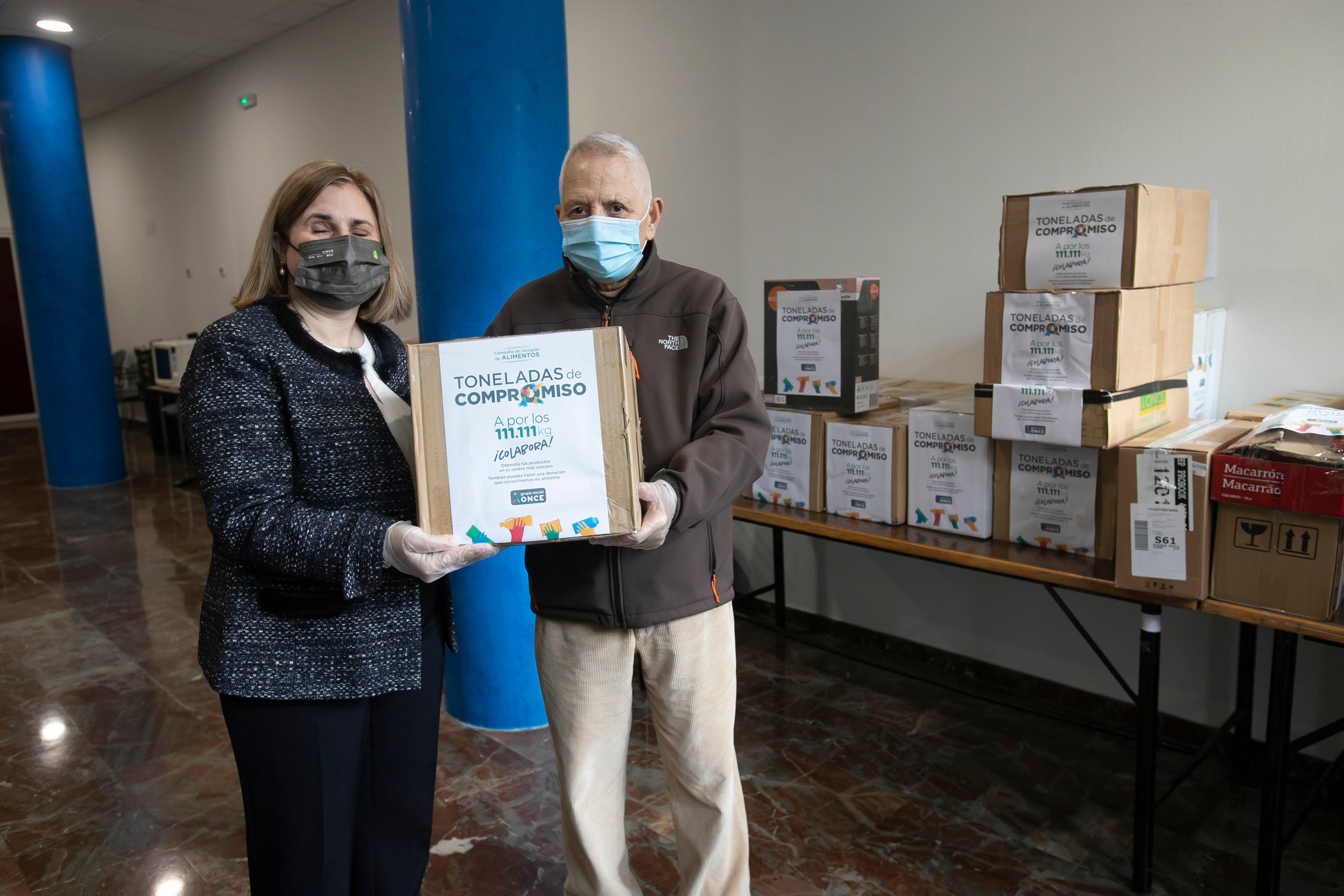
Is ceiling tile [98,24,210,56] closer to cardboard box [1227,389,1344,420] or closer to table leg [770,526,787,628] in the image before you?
table leg [770,526,787,628]

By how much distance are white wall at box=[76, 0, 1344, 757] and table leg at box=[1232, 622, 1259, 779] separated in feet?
0.23

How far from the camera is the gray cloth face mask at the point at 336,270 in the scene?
4.49 ft

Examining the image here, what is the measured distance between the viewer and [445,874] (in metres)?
2.16

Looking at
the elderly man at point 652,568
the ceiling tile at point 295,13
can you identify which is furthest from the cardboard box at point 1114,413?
the ceiling tile at point 295,13

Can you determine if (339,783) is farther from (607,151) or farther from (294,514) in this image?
(607,151)

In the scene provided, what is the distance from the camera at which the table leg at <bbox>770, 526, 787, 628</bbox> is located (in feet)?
11.8

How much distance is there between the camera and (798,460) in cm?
273

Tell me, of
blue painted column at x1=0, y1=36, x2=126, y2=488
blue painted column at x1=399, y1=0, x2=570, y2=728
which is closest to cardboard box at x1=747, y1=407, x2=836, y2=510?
blue painted column at x1=399, y1=0, x2=570, y2=728

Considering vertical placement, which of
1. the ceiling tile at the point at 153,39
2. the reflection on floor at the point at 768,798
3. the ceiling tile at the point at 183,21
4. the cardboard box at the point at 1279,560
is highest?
the ceiling tile at the point at 153,39

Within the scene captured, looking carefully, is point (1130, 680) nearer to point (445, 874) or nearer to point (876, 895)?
point (876, 895)

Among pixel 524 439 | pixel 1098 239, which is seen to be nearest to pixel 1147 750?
pixel 1098 239

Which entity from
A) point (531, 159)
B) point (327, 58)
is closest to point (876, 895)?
point (531, 159)

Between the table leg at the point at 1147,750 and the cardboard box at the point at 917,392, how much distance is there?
0.81 meters

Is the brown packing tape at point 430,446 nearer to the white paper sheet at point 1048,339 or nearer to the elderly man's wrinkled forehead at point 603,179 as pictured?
the elderly man's wrinkled forehead at point 603,179
